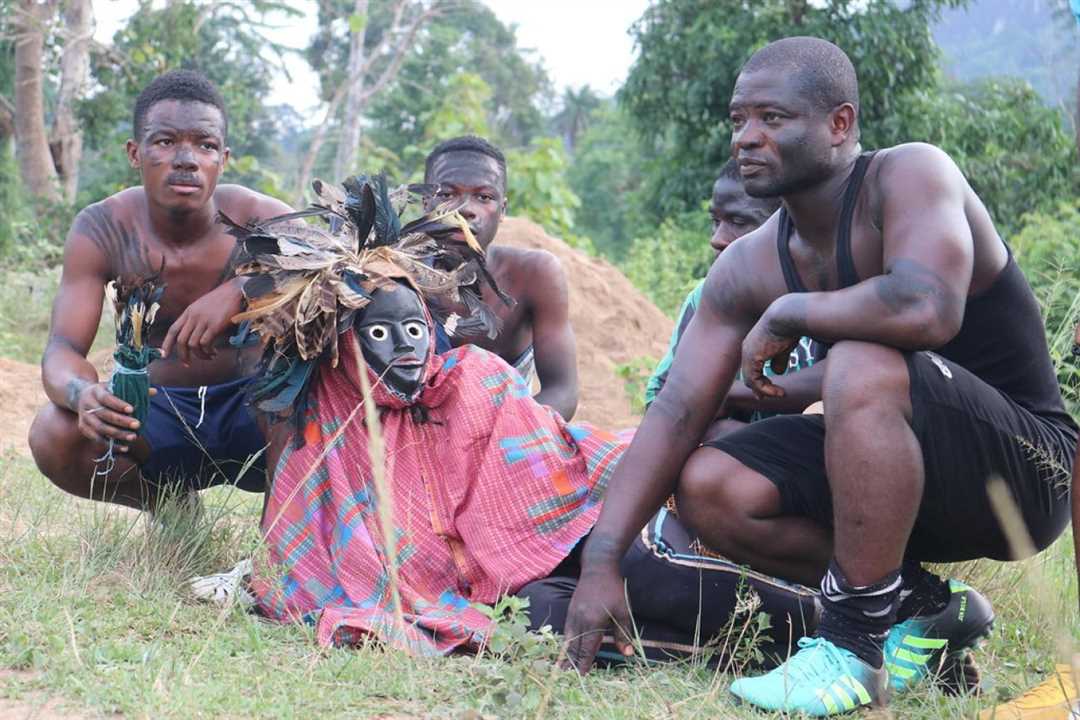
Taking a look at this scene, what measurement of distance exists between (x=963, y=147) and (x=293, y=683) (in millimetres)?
12758

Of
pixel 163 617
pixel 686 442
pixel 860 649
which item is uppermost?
pixel 686 442

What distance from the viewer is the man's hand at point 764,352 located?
109 inches

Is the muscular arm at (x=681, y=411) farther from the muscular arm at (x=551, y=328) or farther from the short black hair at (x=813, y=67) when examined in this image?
the muscular arm at (x=551, y=328)

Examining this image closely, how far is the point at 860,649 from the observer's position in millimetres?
2643

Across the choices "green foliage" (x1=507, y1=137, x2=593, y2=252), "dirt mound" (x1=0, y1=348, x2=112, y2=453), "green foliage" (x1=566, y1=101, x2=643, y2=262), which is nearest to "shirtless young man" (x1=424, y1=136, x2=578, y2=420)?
"dirt mound" (x1=0, y1=348, x2=112, y2=453)

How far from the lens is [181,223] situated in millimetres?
4094

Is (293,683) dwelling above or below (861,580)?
below

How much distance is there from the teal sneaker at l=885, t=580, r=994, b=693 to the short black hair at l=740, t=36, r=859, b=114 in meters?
1.15

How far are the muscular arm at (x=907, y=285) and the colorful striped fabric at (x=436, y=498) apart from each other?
0.75m

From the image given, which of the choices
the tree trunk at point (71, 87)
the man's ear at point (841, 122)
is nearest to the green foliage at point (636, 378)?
the man's ear at point (841, 122)

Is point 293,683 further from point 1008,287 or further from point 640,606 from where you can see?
point 1008,287

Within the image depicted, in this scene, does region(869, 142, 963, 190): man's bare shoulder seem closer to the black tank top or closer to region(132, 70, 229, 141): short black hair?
the black tank top

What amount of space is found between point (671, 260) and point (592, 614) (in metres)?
10.1

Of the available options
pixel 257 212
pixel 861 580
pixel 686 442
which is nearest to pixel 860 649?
pixel 861 580
